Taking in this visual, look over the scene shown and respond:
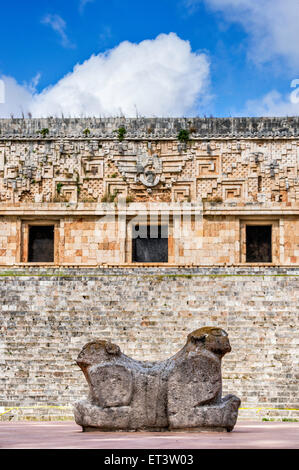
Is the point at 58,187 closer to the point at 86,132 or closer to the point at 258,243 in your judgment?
the point at 86,132

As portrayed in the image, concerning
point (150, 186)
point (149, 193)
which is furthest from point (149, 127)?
point (149, 193)

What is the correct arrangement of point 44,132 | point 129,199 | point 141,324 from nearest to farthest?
point 141,324 → point 129,199 → point 44,132

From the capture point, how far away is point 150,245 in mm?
18469

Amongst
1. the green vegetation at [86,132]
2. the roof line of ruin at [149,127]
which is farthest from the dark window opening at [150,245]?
the green vegetation at [86,132]

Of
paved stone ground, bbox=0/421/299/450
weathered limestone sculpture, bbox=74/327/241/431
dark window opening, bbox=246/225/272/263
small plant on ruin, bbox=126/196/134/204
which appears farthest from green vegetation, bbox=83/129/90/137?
paved stone ground, bbox=0/421/299/450

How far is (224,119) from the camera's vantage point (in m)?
18.8

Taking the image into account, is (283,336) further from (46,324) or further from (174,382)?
(174,382)

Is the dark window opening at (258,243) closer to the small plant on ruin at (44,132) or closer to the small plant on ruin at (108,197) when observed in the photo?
the small plant on ruin at (108,197)

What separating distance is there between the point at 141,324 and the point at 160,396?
532cm

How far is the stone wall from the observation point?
1063cm

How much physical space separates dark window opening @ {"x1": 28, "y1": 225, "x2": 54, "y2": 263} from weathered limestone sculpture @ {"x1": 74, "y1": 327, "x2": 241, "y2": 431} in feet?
38.5

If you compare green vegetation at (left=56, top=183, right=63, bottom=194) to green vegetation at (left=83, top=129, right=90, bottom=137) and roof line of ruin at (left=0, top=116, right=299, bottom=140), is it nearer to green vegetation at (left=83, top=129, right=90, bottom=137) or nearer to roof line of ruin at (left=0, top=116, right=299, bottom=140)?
roof line of ruin at (left=0, top=116, right=299, bottom=140)

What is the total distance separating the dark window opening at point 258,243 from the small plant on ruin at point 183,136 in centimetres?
258
